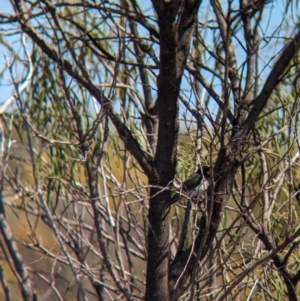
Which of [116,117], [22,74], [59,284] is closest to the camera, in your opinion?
[116,117]

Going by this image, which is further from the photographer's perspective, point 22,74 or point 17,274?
point 22,74

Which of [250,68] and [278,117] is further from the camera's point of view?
[278,117]

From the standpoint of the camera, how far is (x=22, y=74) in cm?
291

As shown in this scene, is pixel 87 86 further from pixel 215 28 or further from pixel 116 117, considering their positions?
pixel 215 28

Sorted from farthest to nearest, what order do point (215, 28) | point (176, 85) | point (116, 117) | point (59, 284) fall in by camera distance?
1. point (59, 284)
2. point (215, 28)
3. point (116, 117)
4. point (176, 85)

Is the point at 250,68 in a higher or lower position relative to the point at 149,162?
higher

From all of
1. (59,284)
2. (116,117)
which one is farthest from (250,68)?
(59,284)

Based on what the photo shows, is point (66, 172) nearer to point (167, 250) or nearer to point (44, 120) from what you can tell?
point (44, 120)

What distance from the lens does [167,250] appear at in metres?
1.94

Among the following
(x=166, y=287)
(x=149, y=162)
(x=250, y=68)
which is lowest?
(x=166, y=287)

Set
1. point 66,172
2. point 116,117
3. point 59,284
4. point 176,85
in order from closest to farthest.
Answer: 1. point 176,85
2. point 116,117
3. point 66,172
4. point 59,284

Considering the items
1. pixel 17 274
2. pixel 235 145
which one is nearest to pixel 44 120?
pixel 17 274

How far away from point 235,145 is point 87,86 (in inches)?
21.0

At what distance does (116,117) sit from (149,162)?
19 centimetres
